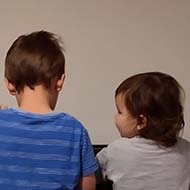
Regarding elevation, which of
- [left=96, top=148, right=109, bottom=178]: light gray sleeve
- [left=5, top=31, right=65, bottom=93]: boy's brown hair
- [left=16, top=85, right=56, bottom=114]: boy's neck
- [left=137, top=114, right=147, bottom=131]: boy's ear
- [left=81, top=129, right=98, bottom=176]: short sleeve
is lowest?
[left=96, top=148, right=109, bottom=178]: light gray sleeve

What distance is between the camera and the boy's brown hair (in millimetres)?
938

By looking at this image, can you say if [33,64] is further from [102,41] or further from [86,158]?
[102,41]

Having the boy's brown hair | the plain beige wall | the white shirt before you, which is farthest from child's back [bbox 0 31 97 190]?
the plain beige wall

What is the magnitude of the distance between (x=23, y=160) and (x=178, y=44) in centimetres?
91

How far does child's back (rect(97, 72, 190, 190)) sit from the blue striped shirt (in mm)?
211

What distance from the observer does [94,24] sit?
1563 mm

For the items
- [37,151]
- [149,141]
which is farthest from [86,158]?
[149,141]

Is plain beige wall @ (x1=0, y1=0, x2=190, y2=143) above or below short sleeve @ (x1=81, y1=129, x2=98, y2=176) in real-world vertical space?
above

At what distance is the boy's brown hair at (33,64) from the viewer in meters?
0.94

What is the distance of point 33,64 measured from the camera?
3.08 feet

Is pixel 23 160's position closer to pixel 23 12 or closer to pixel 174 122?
pixel 174 122

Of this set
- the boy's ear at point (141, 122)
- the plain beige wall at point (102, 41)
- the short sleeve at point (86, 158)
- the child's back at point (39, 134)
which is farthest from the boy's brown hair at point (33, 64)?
the plain beige wall at point (102, 41)

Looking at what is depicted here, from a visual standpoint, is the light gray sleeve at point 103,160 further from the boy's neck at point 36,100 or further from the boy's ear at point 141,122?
the boy's neck at point 36,100

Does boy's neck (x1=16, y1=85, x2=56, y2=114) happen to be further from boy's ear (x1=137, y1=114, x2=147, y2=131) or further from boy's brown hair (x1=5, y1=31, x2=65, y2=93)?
boy's ear (x1=137, y1=114, x2=147, y2=131)
